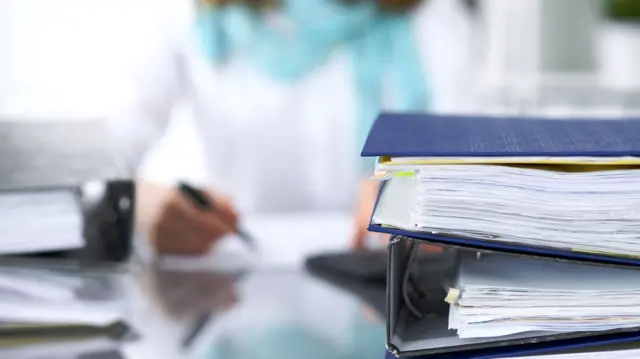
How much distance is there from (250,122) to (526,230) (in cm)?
89

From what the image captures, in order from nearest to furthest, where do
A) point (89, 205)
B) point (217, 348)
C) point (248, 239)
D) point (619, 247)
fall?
point (619, 247) → point (217, 348) → point (89, 205) → point (248, 239)

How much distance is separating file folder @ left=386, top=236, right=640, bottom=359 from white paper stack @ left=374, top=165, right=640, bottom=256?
22mm

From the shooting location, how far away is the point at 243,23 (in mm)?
1258

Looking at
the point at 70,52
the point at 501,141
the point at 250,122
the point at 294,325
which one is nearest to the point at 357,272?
the point at 294,325

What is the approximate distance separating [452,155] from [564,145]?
8cm

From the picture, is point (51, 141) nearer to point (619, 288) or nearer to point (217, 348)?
point (217, 348)

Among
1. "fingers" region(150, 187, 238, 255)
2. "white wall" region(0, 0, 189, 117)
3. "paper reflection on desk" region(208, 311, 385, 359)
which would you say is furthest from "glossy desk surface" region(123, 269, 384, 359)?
"white wall" region(0, 0, 189, 117)

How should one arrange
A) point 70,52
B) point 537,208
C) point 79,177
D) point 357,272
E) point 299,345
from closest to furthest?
1. point 537,208
2. point 299,345
3. point 79,177
4. point 357,272
5. point 70,52

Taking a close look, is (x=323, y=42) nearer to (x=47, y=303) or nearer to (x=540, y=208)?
(x=47, y=303)

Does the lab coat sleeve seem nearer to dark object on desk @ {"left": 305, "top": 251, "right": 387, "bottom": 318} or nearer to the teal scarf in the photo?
the teal scarf

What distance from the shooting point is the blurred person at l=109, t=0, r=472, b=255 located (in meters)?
1.27

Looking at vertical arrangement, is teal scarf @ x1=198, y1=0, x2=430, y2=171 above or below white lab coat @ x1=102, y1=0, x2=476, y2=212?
above

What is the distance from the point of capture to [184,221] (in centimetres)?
105

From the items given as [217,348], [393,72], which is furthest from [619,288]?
[393,72]
